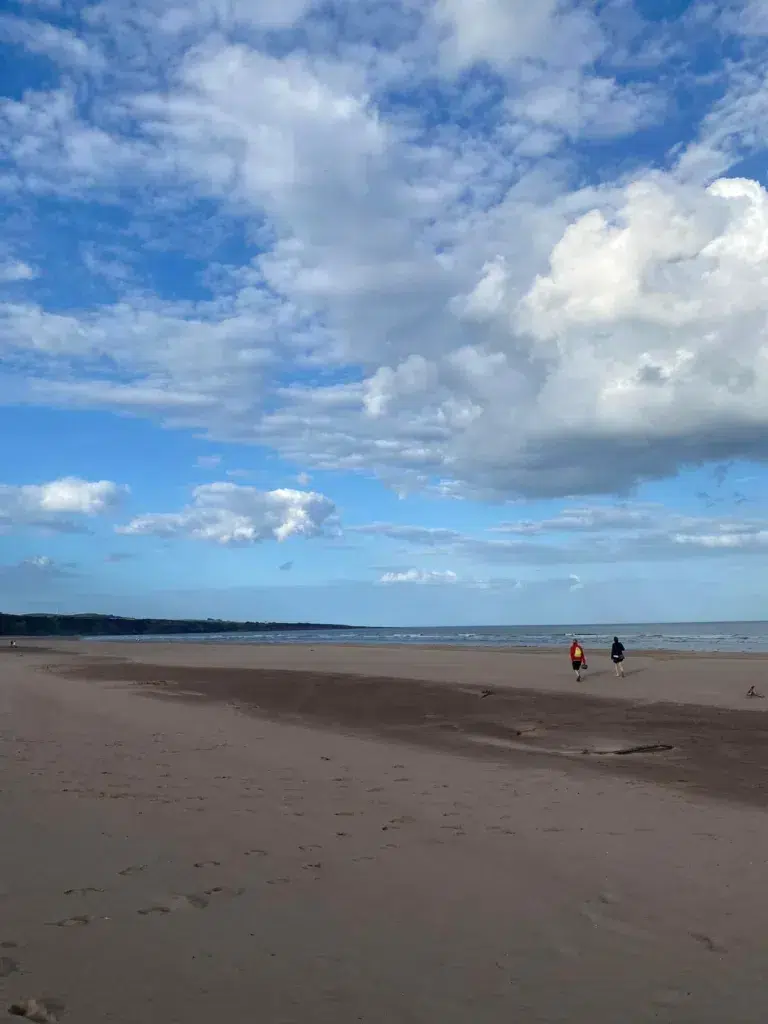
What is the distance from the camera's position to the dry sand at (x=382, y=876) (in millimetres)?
4836

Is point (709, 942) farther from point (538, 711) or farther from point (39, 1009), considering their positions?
point (538, 711)

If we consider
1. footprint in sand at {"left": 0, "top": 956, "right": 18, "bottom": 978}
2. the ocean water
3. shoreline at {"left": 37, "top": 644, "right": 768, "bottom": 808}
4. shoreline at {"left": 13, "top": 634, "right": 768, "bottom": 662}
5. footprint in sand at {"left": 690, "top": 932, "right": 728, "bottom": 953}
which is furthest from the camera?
the ocean water

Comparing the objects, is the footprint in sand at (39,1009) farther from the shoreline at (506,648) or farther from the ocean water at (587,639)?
the ocean water at (587,639)

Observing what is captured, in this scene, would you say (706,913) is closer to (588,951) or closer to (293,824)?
(588,951)

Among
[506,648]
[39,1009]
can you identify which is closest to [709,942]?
[39,1009]

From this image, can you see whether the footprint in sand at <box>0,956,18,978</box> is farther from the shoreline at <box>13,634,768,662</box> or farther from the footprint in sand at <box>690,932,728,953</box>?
the shoreline at <box>13,634,768,662</box>

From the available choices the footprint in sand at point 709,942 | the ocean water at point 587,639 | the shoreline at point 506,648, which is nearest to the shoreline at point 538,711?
the footprint in sand at point 709,942

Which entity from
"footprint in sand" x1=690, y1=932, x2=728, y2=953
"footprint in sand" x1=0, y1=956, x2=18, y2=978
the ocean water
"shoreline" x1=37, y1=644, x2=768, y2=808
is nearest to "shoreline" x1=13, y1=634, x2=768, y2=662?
the ocean water

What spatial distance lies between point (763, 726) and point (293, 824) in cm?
1165

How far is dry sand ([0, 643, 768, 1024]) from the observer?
484 cm

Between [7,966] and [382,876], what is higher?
[7,966]

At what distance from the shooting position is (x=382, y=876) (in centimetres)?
698

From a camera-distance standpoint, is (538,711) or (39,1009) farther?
(538,711)

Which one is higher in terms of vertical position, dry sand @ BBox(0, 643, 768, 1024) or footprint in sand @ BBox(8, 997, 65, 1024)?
footprint in sand @ BBox(8, 997, 65, 1024)
